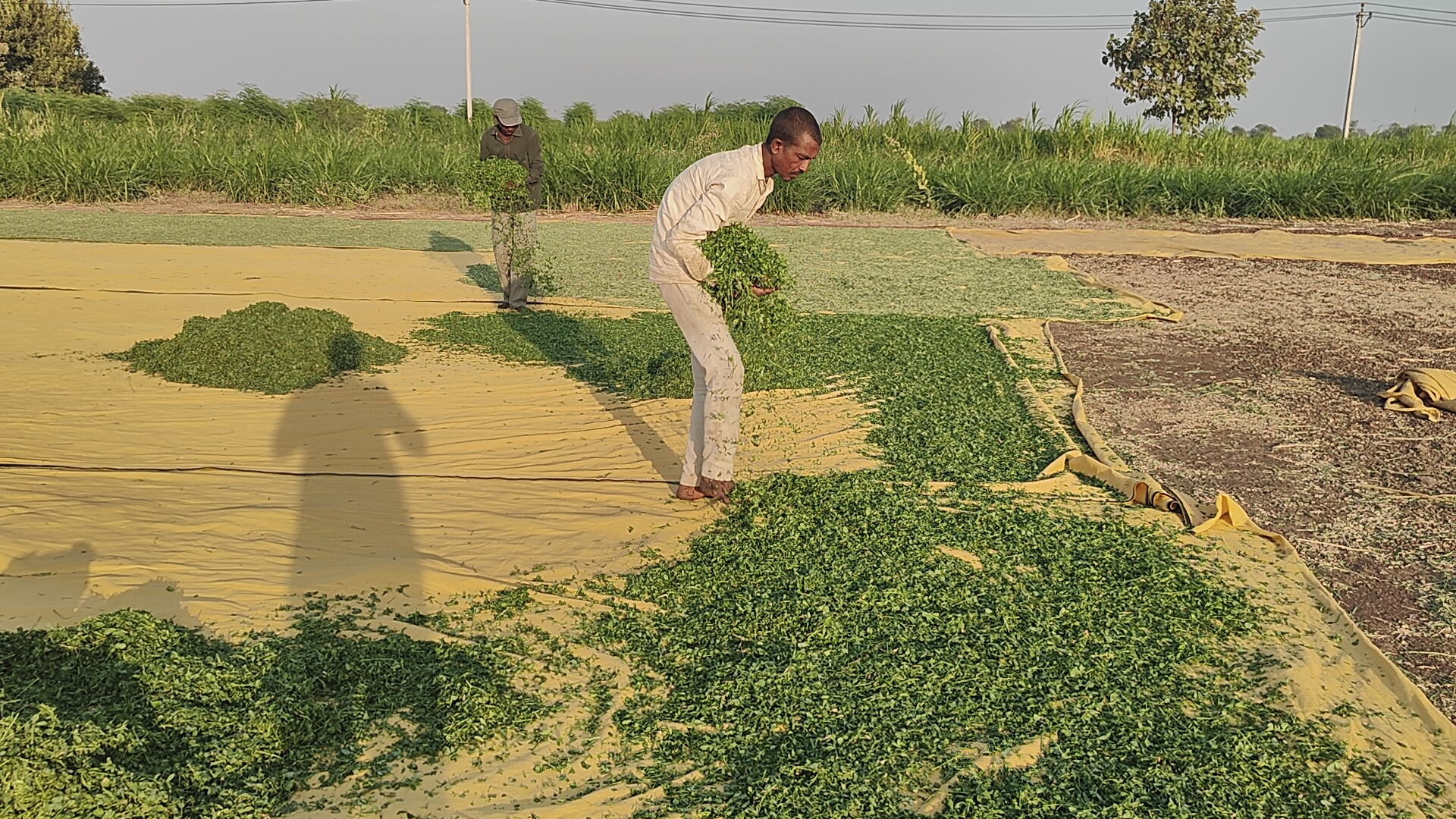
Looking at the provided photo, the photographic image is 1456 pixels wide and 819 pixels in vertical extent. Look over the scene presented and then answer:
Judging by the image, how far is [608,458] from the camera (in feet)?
16.0

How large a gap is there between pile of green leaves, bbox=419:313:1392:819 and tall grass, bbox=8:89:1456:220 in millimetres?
11196

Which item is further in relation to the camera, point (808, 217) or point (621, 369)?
point (808, 217)

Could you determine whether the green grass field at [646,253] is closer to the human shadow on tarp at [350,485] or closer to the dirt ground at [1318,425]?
the dirt ground at [1318,425]

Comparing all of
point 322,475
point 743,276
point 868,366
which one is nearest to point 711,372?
point 743,276

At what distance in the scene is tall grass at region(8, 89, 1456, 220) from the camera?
1487cm

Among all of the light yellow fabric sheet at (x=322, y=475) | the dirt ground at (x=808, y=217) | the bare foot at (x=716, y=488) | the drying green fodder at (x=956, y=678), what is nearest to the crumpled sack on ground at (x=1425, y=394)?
the drying green fodder at (x=956, y=678)

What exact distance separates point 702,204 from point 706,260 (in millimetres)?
197

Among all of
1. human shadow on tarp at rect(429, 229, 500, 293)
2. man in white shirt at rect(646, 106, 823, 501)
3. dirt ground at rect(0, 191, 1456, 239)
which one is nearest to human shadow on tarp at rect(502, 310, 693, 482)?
man in white shirt at rect(646, 106, 823, 501)

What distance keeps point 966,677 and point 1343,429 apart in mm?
3485

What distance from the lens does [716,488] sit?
4.25m

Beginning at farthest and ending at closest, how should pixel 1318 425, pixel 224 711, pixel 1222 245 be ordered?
1. pixel 1222 245
2. pixel 1318 425
3. pixel 224 711

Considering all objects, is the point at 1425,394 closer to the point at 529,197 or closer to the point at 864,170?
the point at 529,197

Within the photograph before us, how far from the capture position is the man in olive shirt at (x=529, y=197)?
7.71 meters

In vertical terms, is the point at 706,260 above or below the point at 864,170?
below
